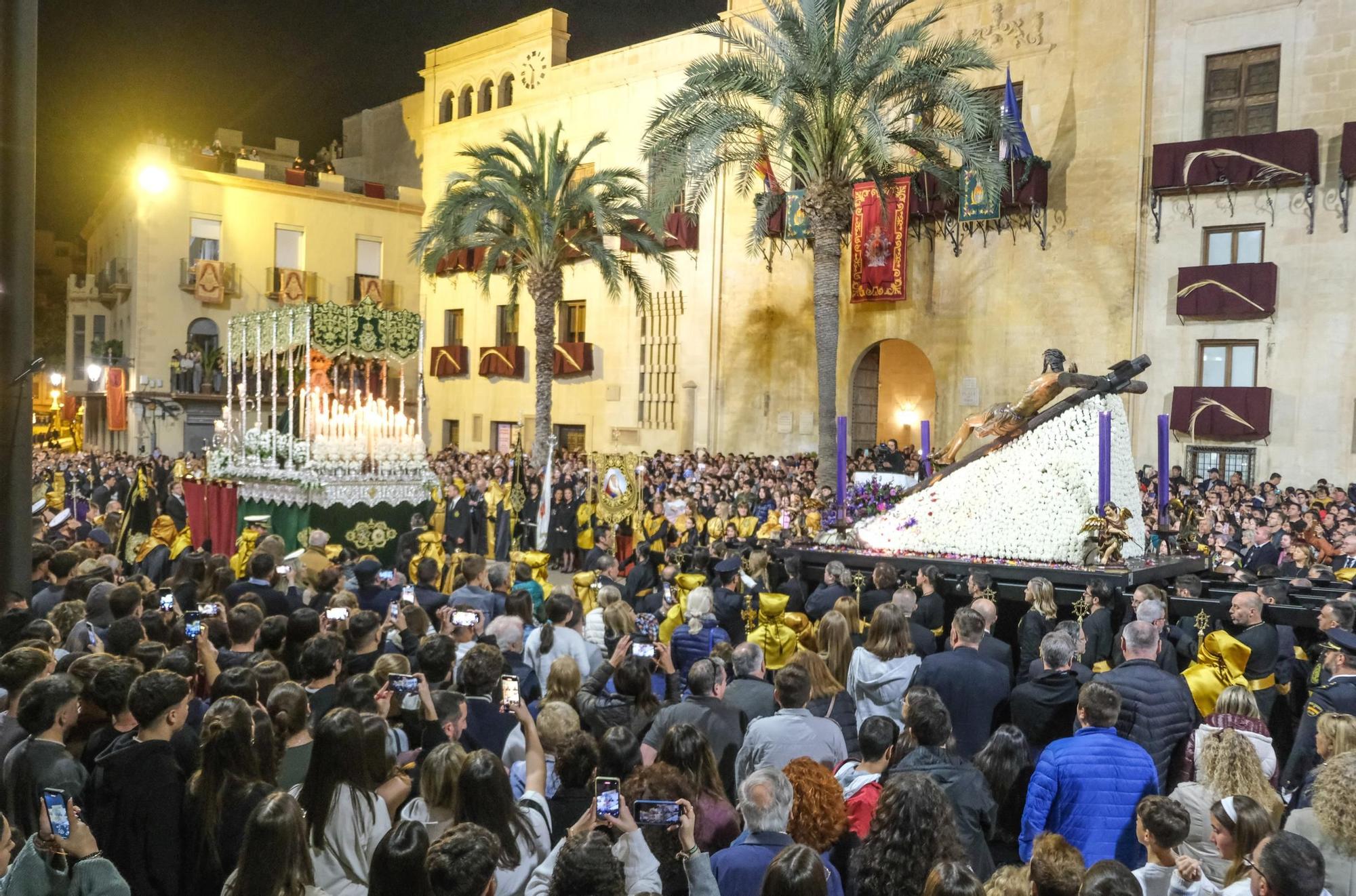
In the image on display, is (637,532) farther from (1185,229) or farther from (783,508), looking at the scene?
(1185,229)

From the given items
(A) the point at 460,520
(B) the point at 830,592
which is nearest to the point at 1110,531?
(B) the point at 830,592

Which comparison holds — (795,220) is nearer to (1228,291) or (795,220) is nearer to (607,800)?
(1228,291)

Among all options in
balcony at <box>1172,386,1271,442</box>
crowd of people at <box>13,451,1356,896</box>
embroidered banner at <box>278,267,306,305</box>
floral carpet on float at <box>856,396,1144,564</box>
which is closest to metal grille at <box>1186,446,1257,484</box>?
balcony at <box>1172,386,1271,442</box>

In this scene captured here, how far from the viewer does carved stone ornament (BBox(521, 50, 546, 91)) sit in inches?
1287

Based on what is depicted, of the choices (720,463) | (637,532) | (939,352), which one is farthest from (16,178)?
(939,352)

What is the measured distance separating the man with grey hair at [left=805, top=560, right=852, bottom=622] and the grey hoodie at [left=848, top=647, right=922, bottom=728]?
193 centimetres

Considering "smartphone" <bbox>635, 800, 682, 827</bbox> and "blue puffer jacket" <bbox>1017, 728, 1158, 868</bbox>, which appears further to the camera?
"blue puffer jacket" <bbox>1017, 728, 1158, 868</bbox>

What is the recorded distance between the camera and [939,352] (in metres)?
23.6

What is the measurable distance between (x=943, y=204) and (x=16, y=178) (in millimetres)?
18685

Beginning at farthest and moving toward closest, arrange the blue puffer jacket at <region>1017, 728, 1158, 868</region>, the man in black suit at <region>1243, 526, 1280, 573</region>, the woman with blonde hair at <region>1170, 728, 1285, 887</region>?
the man in black suit at <region>1243, 526, 1280, 573</region> < the blue puffer jacket at <region>1017, 728, 1158, 868</region> < the woman with blonde hair at <region>1170, 728, 1285, 887</region>

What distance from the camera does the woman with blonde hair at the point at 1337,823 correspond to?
368cm

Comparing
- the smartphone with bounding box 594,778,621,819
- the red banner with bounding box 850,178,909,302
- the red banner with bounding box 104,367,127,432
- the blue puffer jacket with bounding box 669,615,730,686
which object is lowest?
the blue puffer jacket with bounding box 669,615,730,686

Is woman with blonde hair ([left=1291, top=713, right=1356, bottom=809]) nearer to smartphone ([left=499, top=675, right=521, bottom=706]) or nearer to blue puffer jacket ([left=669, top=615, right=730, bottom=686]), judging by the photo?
smartphone ([left=499, top=675, right=521, bottom=706])

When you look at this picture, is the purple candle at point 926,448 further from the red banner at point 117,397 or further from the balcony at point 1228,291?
the red banner at point 117,397
